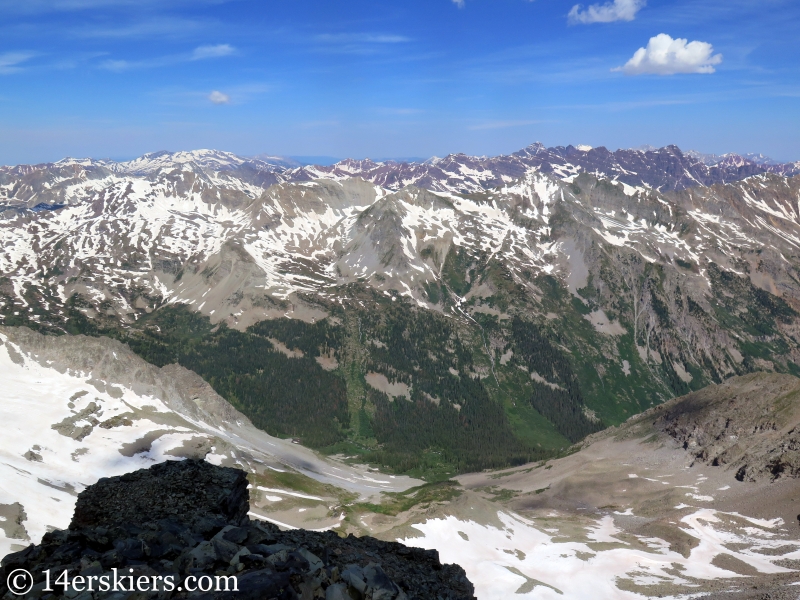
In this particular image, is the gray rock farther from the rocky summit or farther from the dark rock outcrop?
the dark rock outcrop

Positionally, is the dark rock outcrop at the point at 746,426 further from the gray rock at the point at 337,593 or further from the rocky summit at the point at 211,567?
the gray rock at the point at 337,593

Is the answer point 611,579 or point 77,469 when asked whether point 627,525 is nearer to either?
point 611,579

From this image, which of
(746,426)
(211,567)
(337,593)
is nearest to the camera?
(211,567)

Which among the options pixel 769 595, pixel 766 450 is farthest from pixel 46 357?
pixel 766 450

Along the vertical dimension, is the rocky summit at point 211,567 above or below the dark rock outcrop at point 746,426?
above

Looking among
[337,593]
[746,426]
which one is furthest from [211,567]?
[746,426]

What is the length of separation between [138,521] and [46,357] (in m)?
150

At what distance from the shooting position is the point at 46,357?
16100 cm

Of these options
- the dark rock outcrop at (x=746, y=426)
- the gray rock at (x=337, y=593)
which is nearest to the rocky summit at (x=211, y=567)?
the gray rock at (x=337, y=593)

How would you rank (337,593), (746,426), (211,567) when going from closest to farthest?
(211,567), (337,593), (746,426)

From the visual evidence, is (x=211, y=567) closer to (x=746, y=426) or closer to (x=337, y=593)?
(x=337, y=593)

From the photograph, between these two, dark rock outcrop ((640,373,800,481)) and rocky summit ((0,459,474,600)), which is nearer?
rocky summit ((0,459,474,600))

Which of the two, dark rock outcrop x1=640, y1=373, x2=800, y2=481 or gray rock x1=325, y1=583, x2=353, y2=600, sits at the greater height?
gray rock x1=325, y1=583, x2=353, y2=600

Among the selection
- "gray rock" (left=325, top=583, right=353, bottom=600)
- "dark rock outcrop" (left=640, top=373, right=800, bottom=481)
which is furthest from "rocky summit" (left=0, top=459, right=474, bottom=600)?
"dark rock outcrop" (left=640, top=373, right=800, bottom=481)
